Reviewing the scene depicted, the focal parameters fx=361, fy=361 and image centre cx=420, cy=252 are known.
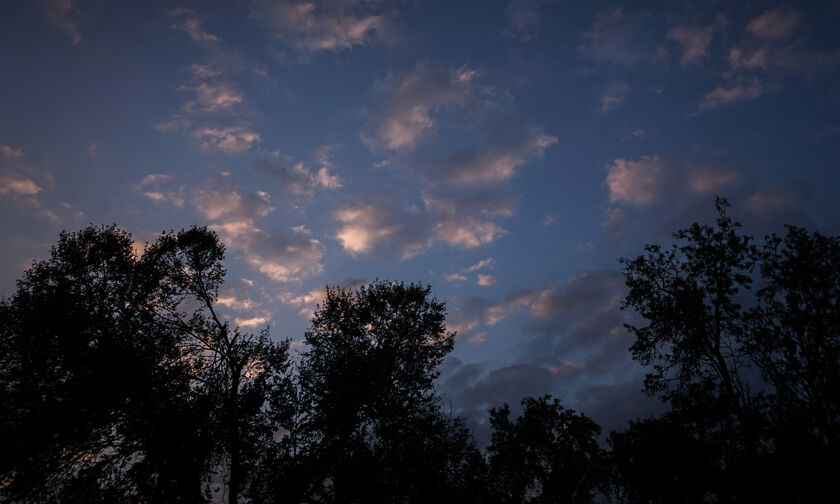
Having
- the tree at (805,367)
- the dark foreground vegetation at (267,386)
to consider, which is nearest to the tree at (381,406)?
the dark foreground vegetation at (267,386)

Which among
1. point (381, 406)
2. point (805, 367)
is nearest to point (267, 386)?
point (381, 406)

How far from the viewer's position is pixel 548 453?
146 feet

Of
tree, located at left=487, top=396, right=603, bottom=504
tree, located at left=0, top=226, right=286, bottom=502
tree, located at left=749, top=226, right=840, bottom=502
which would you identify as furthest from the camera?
tree, located at left=487, top=396, right=603, bottom=504

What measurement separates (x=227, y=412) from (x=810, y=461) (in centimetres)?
2234

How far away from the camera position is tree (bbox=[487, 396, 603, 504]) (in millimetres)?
42438

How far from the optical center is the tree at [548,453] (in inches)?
1671

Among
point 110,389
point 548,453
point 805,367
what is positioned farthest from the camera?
point 548,453

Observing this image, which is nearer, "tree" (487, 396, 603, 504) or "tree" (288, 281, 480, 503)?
"tree" (288, 281, 480, 503)

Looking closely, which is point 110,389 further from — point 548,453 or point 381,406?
point 548,453

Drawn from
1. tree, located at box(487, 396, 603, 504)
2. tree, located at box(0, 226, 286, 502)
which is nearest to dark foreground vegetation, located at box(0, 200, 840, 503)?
tree, located at box(0, 226, 286, 502)

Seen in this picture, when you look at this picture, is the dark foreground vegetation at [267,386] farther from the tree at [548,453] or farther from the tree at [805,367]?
the tree at [548,453]

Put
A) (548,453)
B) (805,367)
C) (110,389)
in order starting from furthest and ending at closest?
(548,453) < (110,389) < (805,367)

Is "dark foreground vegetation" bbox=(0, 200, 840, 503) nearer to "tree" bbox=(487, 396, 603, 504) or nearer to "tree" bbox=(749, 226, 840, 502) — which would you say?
"tree" bbox=(749, 226, 840, 502)

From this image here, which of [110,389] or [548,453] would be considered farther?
[548,453]
